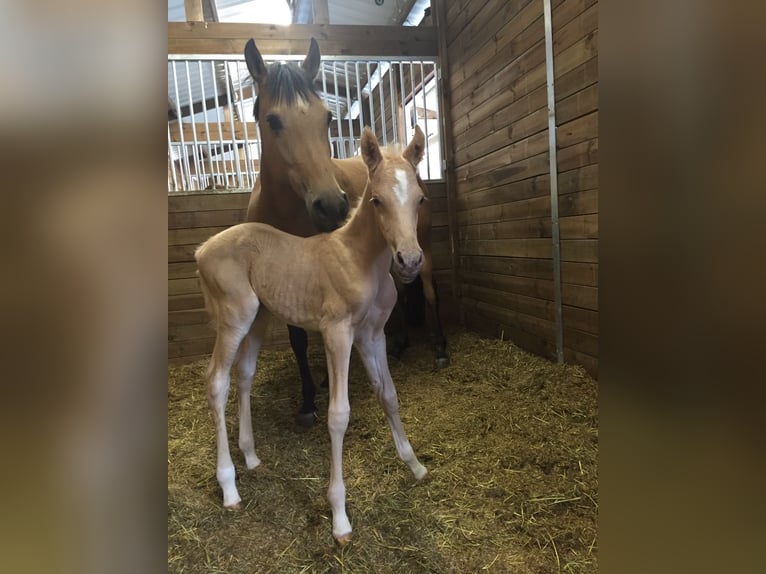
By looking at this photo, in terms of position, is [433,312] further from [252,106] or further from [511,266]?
[252,106]

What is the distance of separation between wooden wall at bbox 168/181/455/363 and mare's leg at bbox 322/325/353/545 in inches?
42.0

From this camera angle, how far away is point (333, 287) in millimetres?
1276

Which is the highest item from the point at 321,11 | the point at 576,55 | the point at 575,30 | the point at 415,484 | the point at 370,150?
the point at 321,11

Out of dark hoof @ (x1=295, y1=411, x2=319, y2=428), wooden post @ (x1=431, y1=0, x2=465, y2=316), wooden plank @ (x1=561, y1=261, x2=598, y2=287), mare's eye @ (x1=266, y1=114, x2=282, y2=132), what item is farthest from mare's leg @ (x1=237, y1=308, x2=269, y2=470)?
wooden post @ (x1=431, y1=0, x2=465, y2=316)

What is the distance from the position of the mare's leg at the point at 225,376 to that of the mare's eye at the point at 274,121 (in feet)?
2.03

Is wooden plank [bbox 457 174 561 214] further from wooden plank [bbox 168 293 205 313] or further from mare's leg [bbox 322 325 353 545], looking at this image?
wooden plank [bbox 168 293 205 313]

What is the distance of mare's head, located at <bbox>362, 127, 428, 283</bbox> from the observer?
1069 millimetres

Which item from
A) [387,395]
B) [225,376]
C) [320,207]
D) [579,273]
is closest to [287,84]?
[320,207]

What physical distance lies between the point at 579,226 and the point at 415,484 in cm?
140

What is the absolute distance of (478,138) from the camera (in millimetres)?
2844

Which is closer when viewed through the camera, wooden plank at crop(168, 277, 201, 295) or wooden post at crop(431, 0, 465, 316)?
wooden plank at crop(168, 277, 201, 295)

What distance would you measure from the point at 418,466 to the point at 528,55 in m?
2.17
